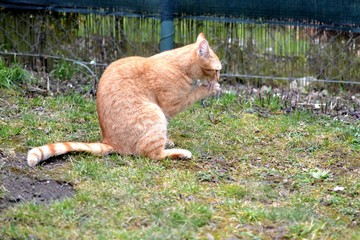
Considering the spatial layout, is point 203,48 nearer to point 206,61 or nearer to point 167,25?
point 206,61

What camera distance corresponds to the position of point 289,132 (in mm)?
7012

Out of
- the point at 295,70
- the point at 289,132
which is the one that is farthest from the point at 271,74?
the point at 289,132

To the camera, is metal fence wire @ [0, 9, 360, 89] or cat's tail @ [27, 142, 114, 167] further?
metal fence wire @ [0, 9, 360, 89]

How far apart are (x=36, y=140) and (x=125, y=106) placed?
3.35 feet

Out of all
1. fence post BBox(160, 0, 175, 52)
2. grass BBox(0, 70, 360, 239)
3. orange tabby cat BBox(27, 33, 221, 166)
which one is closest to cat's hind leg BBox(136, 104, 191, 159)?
orange tabby cat BBox(27, 33, 221, 166)

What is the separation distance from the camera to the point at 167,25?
8539 mm

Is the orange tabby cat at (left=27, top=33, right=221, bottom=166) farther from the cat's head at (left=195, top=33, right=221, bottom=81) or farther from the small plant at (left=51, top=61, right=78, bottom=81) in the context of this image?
the small plant at (left=51, top=61, right=78, bottom=81)

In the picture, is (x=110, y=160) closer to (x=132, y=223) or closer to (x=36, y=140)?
(x=36, y=140)

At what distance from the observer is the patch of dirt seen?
502 centimetres

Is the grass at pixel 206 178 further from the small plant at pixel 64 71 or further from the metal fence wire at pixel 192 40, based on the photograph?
the metal fence wire at pixel 192 40

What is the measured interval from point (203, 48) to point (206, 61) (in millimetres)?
137

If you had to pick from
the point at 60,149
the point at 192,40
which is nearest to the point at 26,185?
the point at 60,149

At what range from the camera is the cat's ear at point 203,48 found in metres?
6.50

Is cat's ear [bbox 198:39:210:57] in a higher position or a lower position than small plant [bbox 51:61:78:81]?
higher
